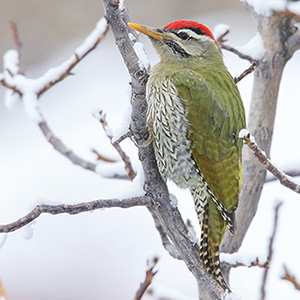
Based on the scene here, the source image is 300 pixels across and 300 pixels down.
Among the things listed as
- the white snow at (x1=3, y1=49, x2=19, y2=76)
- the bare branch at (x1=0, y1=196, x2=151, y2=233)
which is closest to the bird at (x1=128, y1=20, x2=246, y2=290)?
the bare branch at (x1=0, y1=196, x2=151, y2=233)

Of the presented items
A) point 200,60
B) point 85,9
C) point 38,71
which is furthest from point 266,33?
point 85,9

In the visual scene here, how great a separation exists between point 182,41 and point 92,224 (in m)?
3.59

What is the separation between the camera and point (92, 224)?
6.61 m

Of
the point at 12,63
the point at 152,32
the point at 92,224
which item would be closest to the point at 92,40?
the point at 152,32

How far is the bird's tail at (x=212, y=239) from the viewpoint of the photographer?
2.77 meters

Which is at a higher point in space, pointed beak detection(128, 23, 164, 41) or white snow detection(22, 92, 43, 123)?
pointed beak detection(128, 23, 164, 41)

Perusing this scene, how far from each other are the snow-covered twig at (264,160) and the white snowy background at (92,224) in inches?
89.8

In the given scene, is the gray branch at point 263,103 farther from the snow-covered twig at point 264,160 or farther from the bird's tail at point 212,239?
the snow-covered twig at point 264,160

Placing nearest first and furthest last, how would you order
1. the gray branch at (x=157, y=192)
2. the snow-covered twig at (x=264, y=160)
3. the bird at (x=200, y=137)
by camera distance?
the snow-covered twig at (x=264, y=160) < the gray branch at (x=157, y=192) < the bird at (x=200, y=137)

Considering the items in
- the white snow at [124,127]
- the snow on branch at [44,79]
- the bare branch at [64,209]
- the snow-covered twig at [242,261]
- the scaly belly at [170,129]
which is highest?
the snow on branch at [44,79]

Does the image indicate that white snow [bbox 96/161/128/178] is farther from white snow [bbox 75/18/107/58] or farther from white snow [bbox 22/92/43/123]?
white snow [bbox 75/18/107/58]

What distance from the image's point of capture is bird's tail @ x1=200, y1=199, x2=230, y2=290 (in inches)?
109

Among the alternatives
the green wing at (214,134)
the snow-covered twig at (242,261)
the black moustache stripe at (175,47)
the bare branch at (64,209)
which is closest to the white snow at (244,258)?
the snow-covered twig at (242,261)

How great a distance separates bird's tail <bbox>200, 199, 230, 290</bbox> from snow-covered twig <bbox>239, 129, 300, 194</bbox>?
0.58m
